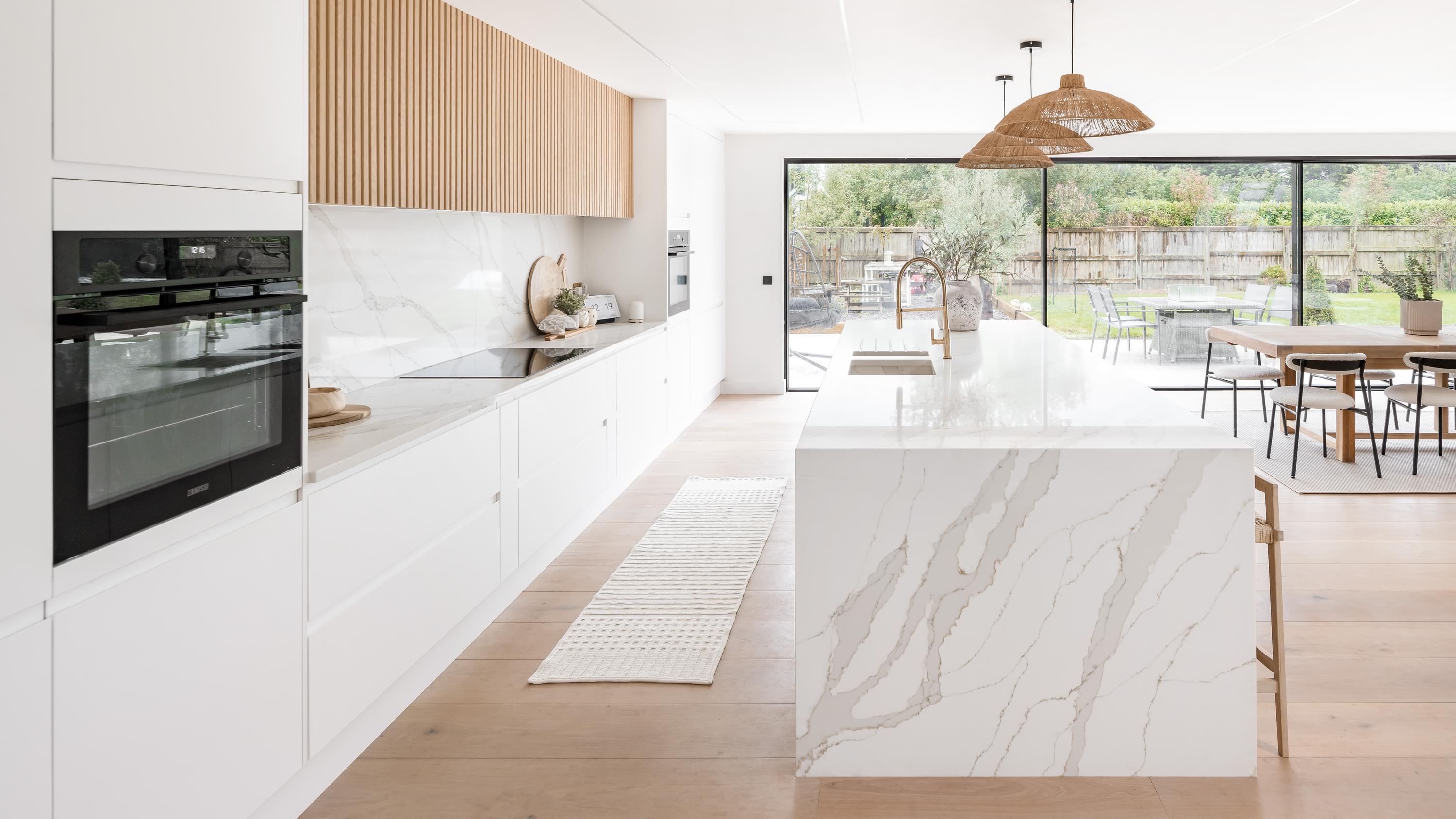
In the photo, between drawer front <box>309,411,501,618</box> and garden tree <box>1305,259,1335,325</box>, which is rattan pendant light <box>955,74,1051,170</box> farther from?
garden tree <box>1305,259,1335,325</box>

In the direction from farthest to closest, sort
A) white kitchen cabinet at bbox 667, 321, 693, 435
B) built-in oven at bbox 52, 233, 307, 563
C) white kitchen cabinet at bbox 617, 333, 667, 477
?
1. white kitchen cabinet at bbox 667, 321, 693, 435
2. white kitchen cabinet at bbox 617, 333, 667, 477
3. built-in oven at bbox 52, 233, 307, 563

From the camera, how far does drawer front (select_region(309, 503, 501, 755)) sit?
2.38 m

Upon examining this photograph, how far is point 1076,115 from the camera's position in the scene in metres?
3.28

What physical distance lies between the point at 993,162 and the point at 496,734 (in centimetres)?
314

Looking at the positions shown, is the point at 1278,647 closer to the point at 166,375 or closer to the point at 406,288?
the point at 166,375

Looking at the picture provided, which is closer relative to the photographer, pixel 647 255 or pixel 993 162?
pixel 993 162

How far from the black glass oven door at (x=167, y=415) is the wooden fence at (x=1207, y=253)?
731 centimetres

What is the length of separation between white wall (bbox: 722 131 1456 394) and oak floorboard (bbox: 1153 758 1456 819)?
6.62 meters

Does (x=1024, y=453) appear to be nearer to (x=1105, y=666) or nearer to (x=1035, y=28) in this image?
(x=1105, y=666)

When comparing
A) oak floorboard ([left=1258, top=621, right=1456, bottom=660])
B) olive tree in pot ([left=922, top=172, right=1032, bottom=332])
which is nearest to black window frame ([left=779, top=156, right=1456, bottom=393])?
olive tree in pot ([left=922, top=172, right=1032, bottom=332])

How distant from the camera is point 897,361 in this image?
4168 millimetres

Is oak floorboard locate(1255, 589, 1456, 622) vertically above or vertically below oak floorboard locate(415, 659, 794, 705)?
above

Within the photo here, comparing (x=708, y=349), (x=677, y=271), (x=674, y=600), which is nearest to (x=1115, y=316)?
(x=708, y=349)

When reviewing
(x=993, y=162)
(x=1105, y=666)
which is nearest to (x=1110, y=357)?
(x=993, y=162)
